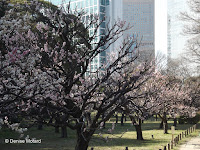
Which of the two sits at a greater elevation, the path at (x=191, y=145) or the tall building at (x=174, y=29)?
the tall building at (x=174, y=29)

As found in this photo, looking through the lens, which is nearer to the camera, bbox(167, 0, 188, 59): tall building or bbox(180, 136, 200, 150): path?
bbox(180, 136, 200, 150): path

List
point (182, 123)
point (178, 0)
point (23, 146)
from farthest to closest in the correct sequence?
point (178, 0) < point (182, 123) < point (23, 146)

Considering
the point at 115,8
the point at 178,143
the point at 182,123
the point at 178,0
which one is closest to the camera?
the point at 178,143

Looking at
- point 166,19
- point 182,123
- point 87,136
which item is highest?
point 166,19

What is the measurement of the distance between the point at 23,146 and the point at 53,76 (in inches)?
424

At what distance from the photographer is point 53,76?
31.8 ft

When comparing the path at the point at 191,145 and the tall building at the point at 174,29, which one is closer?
the path at the point at 191,145

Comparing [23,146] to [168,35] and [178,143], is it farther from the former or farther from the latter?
[168,35]

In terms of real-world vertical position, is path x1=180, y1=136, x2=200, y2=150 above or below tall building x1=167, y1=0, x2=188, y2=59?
below

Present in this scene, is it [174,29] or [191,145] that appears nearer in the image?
[191,145]

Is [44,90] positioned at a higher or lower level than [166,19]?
lower

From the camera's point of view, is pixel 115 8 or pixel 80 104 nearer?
pixel 80 104

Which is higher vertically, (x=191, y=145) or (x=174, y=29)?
(x=174, y=29)

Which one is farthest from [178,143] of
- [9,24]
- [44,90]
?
[9,24]
